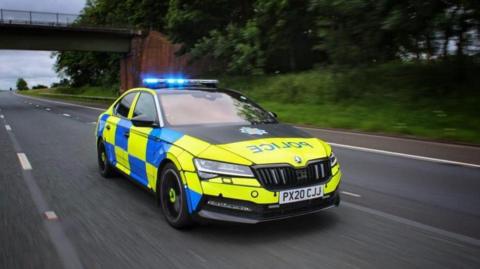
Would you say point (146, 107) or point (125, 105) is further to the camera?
point (125, 105)

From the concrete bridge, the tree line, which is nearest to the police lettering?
the tree line

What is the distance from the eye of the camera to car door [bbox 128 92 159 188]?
5.51m

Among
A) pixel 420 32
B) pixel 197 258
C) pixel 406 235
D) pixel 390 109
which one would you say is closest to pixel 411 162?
pixel 406 235

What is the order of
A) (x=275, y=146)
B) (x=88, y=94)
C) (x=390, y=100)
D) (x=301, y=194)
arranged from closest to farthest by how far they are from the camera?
(x=301, y=194)
(x=275, y=146)
(x=390, y=100)
(x=88, y=94)

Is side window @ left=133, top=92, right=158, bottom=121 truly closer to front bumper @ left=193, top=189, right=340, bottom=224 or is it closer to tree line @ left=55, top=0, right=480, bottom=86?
front bumper @ left=193, top=189, right=340, bottom=224

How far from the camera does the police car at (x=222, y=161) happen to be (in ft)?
14.4

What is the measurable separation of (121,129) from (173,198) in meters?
2.09

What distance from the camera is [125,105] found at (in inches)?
277

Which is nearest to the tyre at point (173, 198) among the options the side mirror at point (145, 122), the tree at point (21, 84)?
the side mirror at point (145, 122)

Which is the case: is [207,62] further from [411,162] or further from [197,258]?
[197,258]

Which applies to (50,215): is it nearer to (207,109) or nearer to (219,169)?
(207,109)

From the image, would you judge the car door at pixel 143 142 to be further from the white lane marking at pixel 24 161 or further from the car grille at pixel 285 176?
the white lane marking at pixel 24 161

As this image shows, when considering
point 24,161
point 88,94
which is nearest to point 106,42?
point 88,94

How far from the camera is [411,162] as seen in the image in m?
8.73
